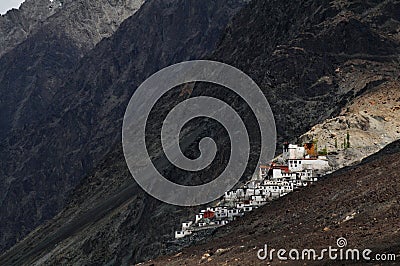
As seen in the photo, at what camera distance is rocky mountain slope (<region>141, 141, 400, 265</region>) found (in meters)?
38.3

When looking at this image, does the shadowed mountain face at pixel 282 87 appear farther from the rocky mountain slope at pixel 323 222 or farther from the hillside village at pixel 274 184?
the rocky mountain slope at pixel 323 222

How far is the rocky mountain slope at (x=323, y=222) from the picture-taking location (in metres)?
38.3

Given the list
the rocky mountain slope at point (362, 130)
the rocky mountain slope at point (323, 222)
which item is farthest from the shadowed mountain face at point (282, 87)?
the rocky mountain slope at point (323, 222)

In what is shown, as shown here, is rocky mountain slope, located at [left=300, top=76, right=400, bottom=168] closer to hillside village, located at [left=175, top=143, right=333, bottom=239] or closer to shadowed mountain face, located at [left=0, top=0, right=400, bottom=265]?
hillside village, located at [left=175, top=143, right=333, bottom=239]

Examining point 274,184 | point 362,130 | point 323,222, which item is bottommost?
point 323,222

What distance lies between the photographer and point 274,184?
71.8 metres

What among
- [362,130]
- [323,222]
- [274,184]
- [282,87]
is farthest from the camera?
[282,87]

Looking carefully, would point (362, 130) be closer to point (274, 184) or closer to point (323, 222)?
point (274, 184)

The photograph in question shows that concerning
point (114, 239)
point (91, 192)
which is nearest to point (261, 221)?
point (114, 239)

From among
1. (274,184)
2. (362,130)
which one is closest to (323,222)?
(274,184)

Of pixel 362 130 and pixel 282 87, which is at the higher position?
pixel 282 87

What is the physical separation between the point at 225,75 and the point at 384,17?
40.1 m

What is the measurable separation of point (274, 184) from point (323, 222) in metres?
25.5

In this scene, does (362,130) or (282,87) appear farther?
(282,87)
